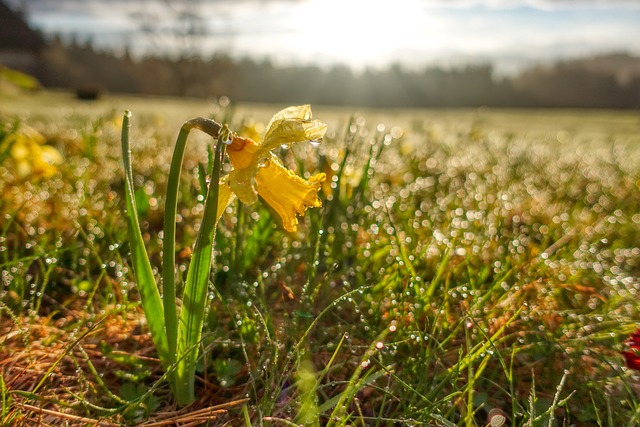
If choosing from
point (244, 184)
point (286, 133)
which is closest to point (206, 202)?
point (244, 184)

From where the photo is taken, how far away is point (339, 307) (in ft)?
4.85

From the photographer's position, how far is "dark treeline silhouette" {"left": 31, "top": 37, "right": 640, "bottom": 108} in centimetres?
2295

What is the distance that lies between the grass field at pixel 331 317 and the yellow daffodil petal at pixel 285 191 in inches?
3.4

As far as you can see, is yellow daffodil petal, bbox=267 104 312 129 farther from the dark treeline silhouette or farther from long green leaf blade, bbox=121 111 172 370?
the dark treeline silhouette

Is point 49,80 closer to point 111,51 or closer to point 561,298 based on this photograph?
point 111,51

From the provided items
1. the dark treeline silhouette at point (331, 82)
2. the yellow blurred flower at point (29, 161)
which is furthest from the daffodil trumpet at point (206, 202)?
the dark treeline silhouette at point (331, 82)

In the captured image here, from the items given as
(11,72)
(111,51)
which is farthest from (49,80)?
(11,72)

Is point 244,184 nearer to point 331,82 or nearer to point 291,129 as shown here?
point 291,129

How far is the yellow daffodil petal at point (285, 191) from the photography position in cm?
109

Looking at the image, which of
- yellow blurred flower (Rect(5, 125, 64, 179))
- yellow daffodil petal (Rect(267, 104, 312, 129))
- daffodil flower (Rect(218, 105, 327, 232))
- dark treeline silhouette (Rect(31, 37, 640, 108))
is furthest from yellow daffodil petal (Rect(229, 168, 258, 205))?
dark treeline silhouette (Rect(31, 37, 640, 108))

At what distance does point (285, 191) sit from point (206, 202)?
0.16 m

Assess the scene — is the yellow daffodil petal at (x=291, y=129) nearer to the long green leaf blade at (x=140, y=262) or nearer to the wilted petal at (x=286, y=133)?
the wilted petal at (x=286, y=133)

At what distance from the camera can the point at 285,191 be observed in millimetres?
1104

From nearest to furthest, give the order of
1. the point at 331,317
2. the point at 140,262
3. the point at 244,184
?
the point at 244,184 → the point at 140,262 → the point at 331,317
